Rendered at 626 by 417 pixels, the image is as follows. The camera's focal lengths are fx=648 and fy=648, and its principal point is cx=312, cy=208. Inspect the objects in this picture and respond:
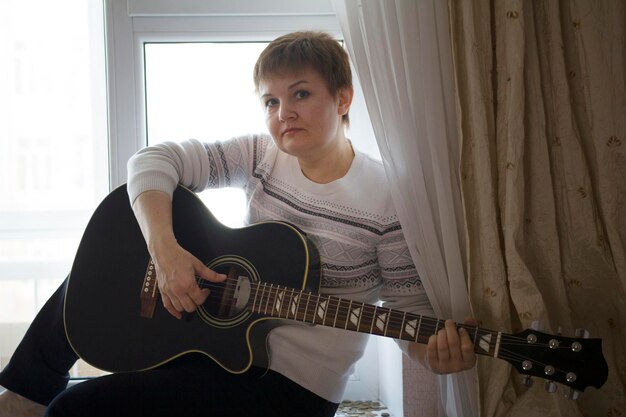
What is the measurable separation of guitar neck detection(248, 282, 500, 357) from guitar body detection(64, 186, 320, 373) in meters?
0.03

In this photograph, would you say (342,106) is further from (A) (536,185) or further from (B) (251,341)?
(B) (251,341)

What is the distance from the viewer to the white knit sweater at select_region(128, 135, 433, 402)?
1374 mm

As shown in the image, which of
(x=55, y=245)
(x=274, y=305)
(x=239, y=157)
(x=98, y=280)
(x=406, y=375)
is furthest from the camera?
(x=55, y=245)

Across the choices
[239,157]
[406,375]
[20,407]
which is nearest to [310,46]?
[239,157]

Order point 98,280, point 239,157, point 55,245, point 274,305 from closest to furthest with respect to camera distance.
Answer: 1. point 274,305
2. point 98,280
3. point 239,157
4. point 55,245

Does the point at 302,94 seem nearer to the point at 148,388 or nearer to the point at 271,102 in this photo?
the point at 271,102

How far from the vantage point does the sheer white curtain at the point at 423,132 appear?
1370mm

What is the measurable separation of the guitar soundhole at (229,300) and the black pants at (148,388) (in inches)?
3.7

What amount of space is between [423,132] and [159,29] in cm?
99

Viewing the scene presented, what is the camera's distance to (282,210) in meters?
1.46

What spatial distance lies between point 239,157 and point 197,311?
1.29 ft

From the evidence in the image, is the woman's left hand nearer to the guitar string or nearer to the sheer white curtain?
Answer: the guitar string

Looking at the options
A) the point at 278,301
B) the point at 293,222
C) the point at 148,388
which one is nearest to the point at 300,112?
the point at 293,222

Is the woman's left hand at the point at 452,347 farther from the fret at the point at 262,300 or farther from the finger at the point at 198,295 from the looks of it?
the finger at the point at 198,295
